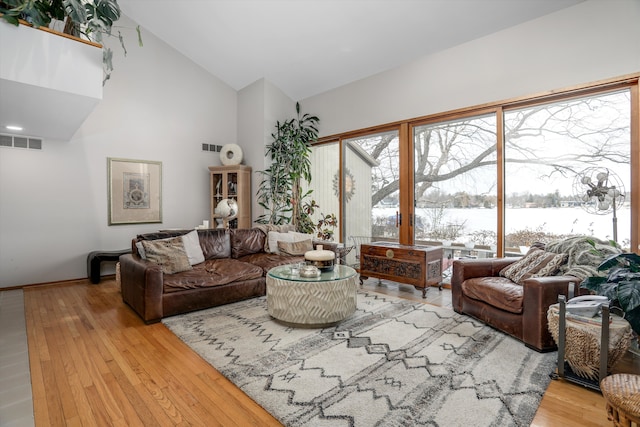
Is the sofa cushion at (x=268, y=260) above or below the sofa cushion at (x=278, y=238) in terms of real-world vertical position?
below

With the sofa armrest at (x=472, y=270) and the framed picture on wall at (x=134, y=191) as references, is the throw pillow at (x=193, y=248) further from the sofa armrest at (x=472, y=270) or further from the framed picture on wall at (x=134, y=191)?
the sofa armrest at (x=472, y=270)

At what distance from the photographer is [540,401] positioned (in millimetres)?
1872

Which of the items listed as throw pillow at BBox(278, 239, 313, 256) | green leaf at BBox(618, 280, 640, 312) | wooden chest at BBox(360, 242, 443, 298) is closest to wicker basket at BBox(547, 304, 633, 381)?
green leaf at BBox(618, 280, 640, 312)

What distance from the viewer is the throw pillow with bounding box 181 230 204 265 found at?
12.6 ft

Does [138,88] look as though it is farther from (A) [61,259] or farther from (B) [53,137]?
(A) [61,259]

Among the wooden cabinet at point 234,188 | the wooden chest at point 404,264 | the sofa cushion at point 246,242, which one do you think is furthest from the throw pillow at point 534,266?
the wooden cabinet at point 234,188

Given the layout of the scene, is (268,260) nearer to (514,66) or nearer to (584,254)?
(584,254)

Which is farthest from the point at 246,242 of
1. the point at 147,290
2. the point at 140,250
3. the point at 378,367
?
the point at 378,367

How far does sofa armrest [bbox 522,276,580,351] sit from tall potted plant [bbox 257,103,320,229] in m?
4.07

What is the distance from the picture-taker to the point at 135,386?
6.67ft

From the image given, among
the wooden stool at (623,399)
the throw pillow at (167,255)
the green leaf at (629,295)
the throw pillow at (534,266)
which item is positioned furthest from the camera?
the throw pillow at (167,255)

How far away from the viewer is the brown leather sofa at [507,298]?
96.2 inches

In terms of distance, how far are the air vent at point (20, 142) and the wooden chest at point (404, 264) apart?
16.2 ft

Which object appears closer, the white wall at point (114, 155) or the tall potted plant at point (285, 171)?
the white wall at point (114, 155)
